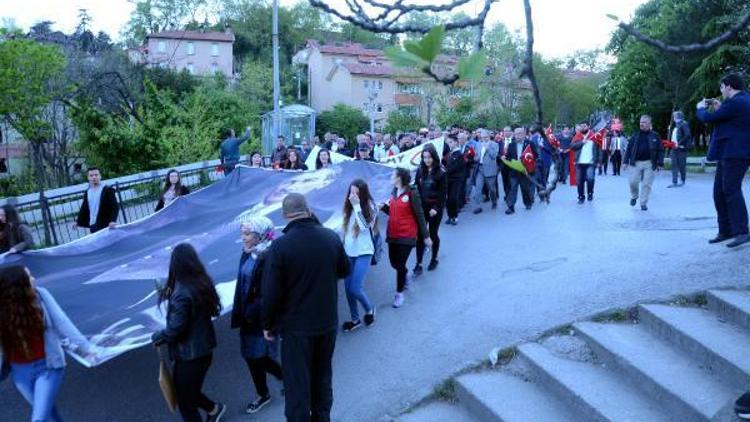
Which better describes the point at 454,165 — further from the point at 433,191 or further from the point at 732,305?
the point at 732,305

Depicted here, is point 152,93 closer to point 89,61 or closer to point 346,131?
point 89,61

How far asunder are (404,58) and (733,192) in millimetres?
7440

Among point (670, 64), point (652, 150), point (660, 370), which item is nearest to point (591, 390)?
point (660, 370)

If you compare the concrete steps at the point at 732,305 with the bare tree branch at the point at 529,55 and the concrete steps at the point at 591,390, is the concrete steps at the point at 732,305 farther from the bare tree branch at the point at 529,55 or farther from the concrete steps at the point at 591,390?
the bare tree branch at the point at 529,55

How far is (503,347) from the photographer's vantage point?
6.53 meters

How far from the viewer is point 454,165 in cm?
1262

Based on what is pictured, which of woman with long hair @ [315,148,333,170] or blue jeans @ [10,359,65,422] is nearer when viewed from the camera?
blue jeans @ [10,359,65,422]

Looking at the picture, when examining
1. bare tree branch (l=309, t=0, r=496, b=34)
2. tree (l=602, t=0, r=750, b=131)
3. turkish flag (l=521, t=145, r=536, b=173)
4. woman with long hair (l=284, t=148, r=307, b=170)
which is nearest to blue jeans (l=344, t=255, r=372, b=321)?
turkish flag (l=521, t=145, r=536, b=173)

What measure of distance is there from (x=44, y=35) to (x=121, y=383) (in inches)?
928

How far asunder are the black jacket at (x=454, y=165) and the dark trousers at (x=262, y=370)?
713 cm

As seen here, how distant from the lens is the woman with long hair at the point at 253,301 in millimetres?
5777

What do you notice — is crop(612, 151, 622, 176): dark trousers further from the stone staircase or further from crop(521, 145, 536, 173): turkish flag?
crop(521, 145, 536, 173): turkish flag

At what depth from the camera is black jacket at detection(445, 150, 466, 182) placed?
1261 cm

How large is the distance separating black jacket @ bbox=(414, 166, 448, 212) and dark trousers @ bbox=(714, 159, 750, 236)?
369cm
